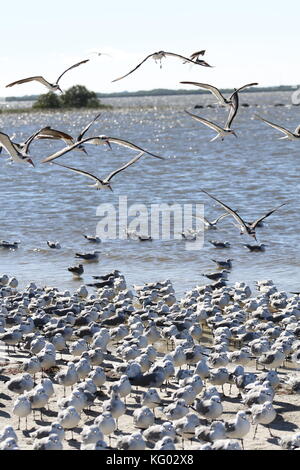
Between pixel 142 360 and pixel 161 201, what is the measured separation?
24.5 metres

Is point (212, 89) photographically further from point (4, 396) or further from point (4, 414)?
point (4, 414)

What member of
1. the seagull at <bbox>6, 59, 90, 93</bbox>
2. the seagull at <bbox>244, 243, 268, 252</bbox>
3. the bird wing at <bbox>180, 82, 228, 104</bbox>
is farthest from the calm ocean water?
the seagull at <bbox>6, 59, 90, 93</bbox>

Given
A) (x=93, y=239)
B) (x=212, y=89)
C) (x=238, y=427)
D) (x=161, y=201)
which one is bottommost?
(x=161, y=201)

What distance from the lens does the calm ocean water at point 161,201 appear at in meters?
25.5

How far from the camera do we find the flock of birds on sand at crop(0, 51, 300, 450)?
12.1 meters

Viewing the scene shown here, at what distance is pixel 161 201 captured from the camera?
39.0 m

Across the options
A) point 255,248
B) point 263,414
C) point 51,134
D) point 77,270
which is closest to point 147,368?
point 263,414

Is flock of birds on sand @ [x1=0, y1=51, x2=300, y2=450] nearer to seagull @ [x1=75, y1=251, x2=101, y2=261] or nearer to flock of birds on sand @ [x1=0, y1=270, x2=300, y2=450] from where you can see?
flock of birds on sand @ [x1=0, y1=270, x2=300, y2=450]

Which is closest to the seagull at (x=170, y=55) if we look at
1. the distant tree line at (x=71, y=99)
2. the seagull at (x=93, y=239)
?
the seagull at (x=93, y=239)

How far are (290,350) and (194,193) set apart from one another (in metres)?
26.3

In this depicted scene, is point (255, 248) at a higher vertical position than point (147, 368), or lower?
lower

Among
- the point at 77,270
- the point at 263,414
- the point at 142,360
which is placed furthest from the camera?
the point at 77,270

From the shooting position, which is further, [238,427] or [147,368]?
[147,368]

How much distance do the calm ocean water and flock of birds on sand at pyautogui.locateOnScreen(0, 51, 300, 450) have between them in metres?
3.61
